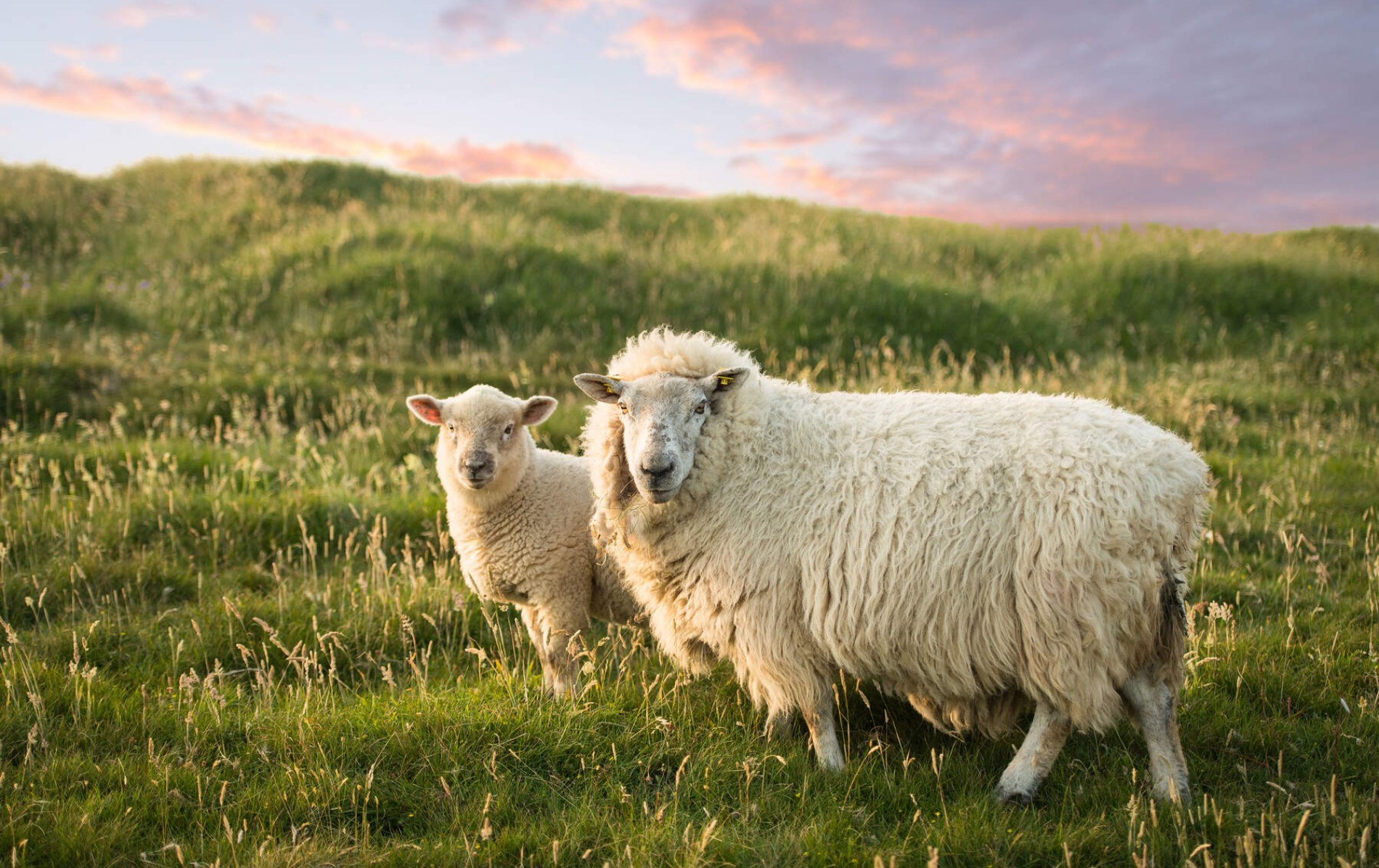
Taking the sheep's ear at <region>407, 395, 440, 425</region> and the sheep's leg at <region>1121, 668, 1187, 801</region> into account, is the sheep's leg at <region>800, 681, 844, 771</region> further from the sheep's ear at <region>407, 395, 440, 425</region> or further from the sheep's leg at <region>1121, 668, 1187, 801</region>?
the sheep's ear at <region>407, 395, 440, 425</region>

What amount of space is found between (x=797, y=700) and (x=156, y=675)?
360 centimetres

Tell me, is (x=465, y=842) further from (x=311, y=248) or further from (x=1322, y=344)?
(x=1322, y=344)

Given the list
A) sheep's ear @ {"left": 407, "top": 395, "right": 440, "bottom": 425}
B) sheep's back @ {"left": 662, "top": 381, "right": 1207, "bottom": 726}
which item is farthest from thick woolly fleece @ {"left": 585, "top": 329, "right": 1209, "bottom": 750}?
sheep's ear @ {"left": 407, "top": 395, "right": 440, "bottom": 425}

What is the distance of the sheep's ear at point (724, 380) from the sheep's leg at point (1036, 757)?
6.97ft

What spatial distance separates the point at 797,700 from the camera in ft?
13.5

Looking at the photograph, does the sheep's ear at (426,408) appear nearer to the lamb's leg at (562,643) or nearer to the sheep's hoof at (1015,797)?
the lamb's leg at (562,643)

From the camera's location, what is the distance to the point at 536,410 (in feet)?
16.9

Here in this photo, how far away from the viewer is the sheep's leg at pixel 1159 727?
373 cm

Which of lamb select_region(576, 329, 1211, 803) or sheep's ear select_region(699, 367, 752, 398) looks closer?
lamb select_region(576, 329, 1211, 803)

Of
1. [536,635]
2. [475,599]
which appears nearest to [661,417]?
[536,635]

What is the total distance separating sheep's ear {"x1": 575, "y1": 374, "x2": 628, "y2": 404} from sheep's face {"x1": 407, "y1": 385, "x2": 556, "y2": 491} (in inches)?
25.6

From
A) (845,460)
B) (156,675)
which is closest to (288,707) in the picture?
(156,675)

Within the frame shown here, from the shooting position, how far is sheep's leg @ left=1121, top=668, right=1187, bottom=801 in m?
3.73

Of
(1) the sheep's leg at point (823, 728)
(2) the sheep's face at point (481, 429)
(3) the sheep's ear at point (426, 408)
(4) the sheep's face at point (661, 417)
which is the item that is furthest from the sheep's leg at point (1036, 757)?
(3) the sheep's ear at point (426, 408)
